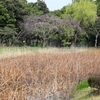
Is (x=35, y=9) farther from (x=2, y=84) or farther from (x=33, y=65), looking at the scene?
(x=2, y=84)

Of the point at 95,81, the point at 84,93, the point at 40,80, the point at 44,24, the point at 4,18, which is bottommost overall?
the point at 84,93

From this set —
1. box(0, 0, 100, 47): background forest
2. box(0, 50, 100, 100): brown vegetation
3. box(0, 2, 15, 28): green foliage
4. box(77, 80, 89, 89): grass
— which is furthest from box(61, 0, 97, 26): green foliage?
box(77, 80, 89, 89): grass

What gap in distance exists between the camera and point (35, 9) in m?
24.9

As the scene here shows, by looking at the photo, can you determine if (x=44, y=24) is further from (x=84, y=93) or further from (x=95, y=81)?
(x=95, y=81)

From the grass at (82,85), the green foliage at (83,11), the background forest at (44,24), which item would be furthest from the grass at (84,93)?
the green foliage at (83,11)

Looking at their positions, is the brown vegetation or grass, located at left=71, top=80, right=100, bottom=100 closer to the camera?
the brown vegetation

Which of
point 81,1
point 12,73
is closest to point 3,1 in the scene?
point 81,1

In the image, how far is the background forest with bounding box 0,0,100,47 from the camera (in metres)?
18.4

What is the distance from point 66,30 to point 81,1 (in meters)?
4.05

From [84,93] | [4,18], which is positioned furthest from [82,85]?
[4,18]

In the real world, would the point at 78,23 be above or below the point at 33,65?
above

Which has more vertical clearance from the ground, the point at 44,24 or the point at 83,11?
the point at 83,11

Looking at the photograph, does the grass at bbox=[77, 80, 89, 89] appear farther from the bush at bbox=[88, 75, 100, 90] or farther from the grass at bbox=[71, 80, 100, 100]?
the bush at bbox=[88, 75, 100, 90]

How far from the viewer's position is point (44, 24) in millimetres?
18750
